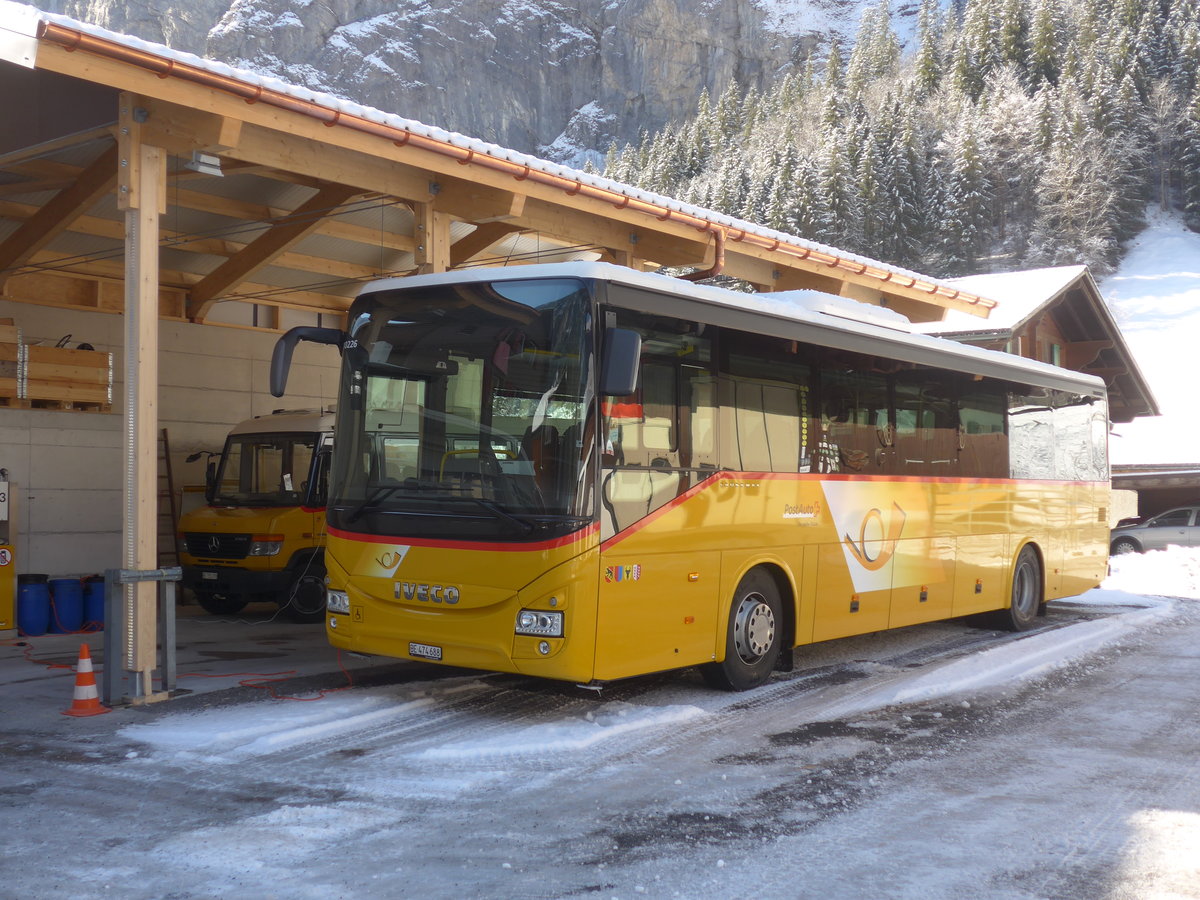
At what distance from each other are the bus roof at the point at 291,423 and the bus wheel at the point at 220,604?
2105 mm

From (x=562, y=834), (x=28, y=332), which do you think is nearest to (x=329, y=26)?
(x=28, y=332)

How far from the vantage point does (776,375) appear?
366 inches

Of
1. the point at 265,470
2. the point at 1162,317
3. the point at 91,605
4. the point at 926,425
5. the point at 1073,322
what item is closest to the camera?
the point at 926,425

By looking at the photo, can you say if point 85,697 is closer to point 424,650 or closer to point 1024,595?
point 424,650

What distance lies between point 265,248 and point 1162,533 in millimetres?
22011

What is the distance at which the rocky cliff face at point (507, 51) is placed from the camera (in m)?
143

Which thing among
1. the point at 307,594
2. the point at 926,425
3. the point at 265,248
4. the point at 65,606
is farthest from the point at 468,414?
the point at 65,606

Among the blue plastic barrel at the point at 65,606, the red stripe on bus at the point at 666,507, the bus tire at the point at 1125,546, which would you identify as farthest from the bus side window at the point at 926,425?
the bus tire at the point at 1125,546

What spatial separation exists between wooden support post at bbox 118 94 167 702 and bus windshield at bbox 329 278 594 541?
1394mm

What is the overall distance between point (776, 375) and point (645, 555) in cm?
220

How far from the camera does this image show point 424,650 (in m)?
7.96

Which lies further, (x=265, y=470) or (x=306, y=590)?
(x=265, y=470)

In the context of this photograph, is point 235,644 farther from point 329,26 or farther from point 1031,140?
point 329,26

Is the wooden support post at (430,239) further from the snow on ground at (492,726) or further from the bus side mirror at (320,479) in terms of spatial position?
the snow on ground at (492,726)
